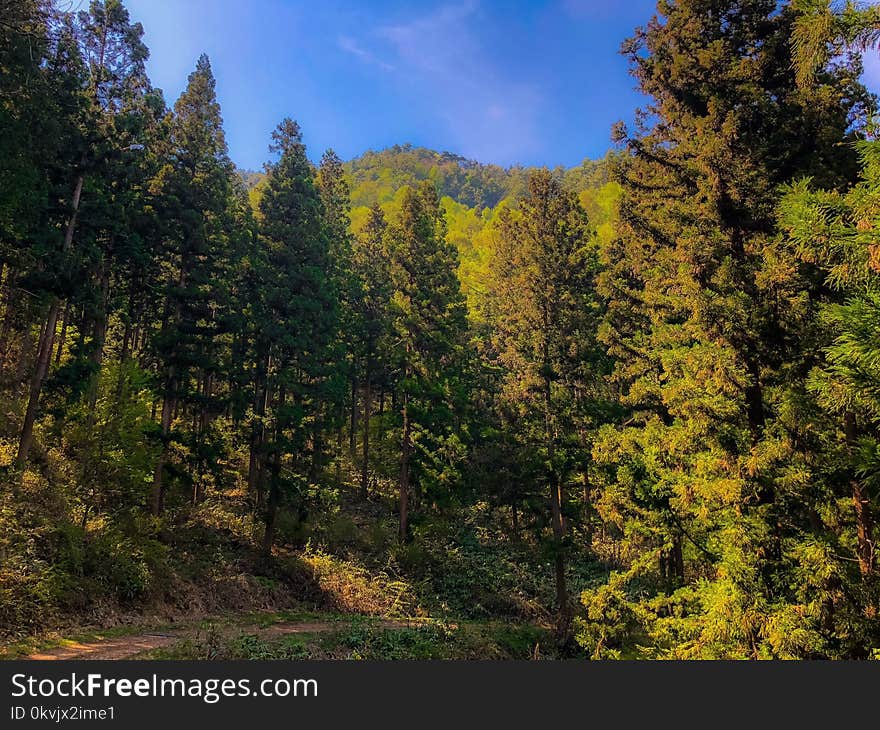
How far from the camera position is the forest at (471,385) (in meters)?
7.96

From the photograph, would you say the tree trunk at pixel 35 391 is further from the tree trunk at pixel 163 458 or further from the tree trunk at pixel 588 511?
the tree trunk at pixel 588 511

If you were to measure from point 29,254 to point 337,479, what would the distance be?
79.3 feet

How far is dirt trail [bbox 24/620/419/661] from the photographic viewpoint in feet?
35.2

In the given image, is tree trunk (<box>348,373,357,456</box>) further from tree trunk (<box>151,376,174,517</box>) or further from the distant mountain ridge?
the distant mountain ridge

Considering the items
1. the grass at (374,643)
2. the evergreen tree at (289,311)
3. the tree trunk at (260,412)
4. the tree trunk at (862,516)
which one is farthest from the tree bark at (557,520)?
the tree trunk at (862,516)

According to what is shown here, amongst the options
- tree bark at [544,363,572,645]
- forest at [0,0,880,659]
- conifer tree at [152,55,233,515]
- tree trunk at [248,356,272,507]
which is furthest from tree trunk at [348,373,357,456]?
tree bark at [544,363,572,645]

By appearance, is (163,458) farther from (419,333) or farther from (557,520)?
(557,520)

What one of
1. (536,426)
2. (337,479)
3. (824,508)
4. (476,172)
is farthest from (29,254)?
(476,172)

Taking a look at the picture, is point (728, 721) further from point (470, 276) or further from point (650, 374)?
point (470, 276)

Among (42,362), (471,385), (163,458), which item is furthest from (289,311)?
(471,385)

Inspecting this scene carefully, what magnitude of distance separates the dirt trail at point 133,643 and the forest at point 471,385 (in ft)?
1.41

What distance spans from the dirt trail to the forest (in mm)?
429

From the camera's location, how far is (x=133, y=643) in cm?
1231

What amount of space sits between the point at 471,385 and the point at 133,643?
26328 mm
